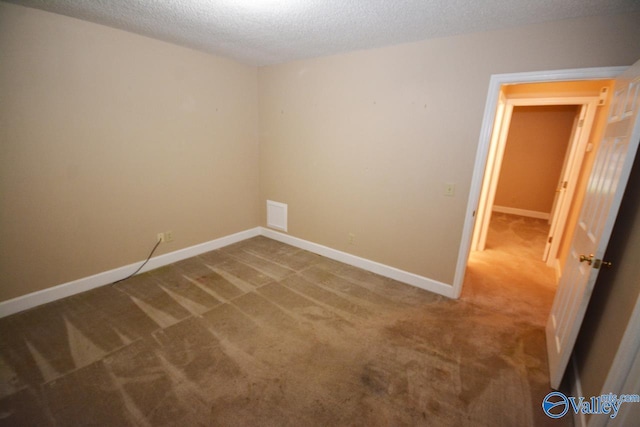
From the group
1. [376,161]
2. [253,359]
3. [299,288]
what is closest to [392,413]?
[253,359]

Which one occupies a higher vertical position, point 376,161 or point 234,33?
point 234,33

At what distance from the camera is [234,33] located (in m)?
2.47

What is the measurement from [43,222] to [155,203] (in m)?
0.92

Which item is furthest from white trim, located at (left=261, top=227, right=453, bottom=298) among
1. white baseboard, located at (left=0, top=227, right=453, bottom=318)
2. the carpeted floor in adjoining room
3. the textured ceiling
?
the textured ceiling

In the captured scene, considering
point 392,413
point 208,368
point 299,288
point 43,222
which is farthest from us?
point 299,288

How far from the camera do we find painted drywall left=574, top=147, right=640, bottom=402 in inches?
52.7

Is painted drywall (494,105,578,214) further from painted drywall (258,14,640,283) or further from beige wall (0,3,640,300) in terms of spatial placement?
beige wall (0,3,640,300)

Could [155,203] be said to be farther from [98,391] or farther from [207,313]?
[98,391]

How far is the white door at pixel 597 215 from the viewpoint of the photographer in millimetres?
1407

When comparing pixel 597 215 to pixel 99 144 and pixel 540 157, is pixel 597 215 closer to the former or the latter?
pixel 99 144

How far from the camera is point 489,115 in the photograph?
7.57ft

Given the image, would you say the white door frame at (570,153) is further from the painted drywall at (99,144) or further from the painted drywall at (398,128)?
the painted drywall at (99,144)

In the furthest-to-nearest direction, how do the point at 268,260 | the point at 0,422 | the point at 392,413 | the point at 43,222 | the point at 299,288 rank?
the point at 268,260 → the point at 299,288 → the point at 43,222 → the point at 392,413 → the point at 0,422

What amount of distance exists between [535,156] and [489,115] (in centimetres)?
491
